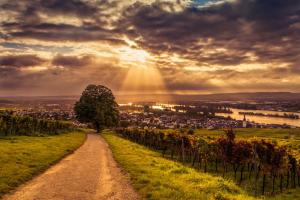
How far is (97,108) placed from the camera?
147 metres

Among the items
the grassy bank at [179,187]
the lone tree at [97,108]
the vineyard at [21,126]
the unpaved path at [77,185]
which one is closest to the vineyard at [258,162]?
the grassy bank at [179,187]

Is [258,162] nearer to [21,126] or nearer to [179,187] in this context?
[179,187]

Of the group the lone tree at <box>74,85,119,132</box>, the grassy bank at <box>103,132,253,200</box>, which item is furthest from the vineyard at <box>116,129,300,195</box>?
the lone tree at <box>74,85,119,132</box>

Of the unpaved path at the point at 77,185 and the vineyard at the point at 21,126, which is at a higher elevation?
the unpaved path at the point at 77,185

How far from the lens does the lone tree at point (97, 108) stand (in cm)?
14838

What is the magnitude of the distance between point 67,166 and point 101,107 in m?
114

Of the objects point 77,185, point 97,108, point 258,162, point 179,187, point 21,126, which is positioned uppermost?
point 97,108

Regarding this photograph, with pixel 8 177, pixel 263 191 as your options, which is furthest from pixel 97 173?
pixel 263 191

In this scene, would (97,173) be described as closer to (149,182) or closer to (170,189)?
(149,182)

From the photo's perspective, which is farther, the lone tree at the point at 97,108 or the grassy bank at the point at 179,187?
the lone tree at the point at 97,108

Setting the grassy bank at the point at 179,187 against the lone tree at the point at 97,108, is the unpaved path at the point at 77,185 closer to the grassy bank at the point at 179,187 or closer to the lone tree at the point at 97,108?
the grassy bank at the point at 179,187

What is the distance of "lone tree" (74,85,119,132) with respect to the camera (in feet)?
487

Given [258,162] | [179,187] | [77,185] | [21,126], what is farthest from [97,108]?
[179,187]

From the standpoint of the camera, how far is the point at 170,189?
23.9 metres
